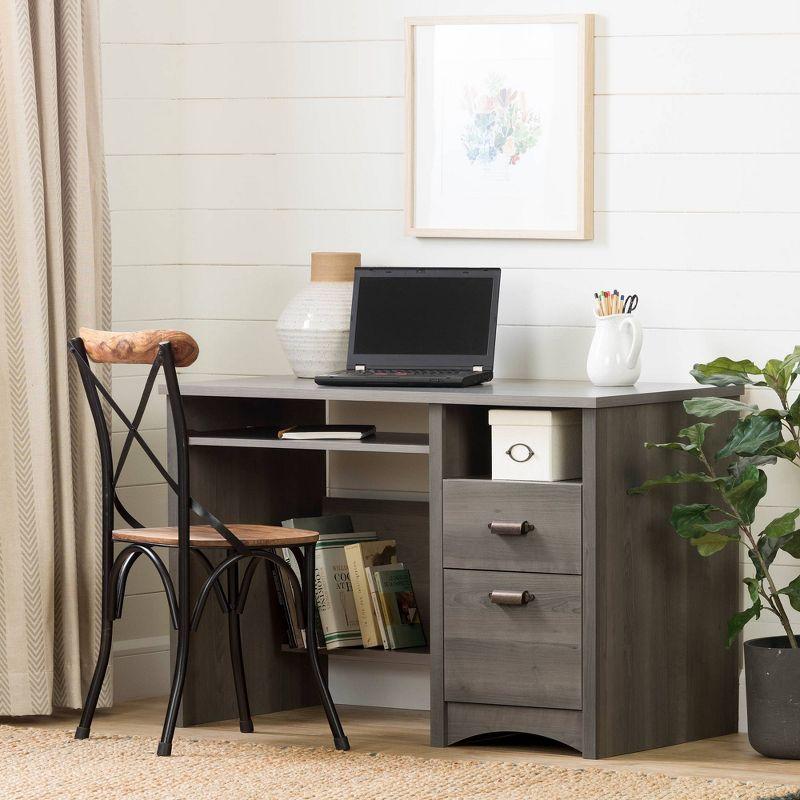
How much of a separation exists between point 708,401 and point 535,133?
31.1 inches

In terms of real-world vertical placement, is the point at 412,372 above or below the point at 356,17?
below

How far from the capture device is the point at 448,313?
337 cm

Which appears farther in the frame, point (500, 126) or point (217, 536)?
point (500, 126)

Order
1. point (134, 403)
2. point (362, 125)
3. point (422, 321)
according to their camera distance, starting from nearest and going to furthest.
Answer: point (422, 321)
point (362, 125)
point (134, 403)

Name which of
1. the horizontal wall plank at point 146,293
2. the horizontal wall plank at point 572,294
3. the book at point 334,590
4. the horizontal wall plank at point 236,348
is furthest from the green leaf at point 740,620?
the horizontal wall plank at point 146,293

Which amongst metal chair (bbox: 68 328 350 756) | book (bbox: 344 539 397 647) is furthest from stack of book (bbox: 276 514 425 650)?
metal chair (bbox: 68 328 350 756)

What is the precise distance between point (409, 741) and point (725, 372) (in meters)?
1.00

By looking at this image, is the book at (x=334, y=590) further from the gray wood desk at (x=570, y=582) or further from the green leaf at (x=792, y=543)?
the green leaf at (x=792, y=543)

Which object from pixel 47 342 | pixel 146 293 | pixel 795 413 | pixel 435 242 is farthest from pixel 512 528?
pixel 146 293

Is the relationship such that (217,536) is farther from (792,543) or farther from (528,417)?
(792,543)

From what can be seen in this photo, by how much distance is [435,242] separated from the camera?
11.7 ft

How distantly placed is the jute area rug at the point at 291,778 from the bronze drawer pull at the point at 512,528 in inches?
17.5

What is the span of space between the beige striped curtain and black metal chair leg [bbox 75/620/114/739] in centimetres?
15

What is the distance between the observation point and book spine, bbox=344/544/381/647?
340 centimetres
